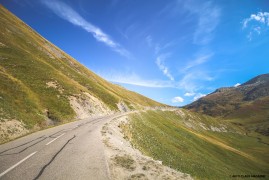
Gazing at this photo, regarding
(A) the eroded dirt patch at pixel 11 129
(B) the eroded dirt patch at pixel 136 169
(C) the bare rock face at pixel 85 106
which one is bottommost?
(A) the eroded dirt patch at pixel 11 129

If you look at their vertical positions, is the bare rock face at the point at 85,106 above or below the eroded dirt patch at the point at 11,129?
above

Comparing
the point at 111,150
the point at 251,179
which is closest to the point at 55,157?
the point at 111,150

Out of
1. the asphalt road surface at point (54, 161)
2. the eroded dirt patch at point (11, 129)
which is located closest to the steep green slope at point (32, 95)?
the eroded dirt patch at point (11, 129)

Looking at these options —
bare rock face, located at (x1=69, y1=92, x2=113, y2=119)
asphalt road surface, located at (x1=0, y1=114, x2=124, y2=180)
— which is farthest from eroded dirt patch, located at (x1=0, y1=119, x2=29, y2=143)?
bare rock face, located at (x1=69, y1=92, x2=113, y2=119)

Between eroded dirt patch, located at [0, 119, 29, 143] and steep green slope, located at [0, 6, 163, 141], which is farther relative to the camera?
steep green slope, located at [0, 6, 163, 141]

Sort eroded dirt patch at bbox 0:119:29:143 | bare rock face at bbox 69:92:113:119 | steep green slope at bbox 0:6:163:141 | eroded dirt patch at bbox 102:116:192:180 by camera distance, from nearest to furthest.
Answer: eroded dirt patch at bbox 102:116:192:180 → eroded dirt patch at bbox 0:119:29:143 → steep green slope at bbox 0:6:163:141 → bare rock face at bbox 69:92:113:119

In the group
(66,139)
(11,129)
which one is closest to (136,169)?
(66,139)

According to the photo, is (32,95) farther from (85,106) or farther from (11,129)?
(85,106)

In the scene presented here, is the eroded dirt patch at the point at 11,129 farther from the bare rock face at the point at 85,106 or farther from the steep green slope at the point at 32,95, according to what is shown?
the bare rock face at the point at 85,106

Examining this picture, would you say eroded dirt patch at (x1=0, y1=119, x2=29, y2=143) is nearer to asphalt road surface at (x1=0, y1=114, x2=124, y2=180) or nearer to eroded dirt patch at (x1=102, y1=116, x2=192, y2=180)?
asphalt road surface at (x1=0, y1=114, x2=124, y2=180)

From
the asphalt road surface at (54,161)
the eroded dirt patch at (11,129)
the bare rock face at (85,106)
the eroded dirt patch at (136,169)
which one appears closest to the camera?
the asphalt road surface at (54,161)

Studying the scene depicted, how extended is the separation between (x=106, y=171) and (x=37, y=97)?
32672 millimetres

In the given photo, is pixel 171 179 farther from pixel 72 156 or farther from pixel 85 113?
pixel 85 113

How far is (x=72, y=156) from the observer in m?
13.4
